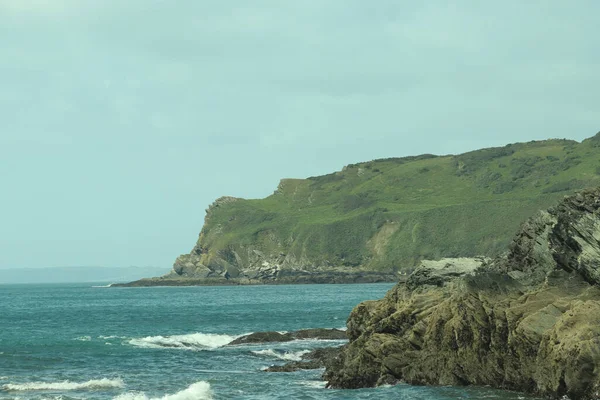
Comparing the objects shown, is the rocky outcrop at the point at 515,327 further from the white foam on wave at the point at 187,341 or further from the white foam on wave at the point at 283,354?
the white foam on wave at the point at 187,341

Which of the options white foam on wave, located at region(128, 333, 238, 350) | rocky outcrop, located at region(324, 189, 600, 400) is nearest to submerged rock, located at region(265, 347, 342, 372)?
rocky outcrop, located at region(324, 189, 600, 400)

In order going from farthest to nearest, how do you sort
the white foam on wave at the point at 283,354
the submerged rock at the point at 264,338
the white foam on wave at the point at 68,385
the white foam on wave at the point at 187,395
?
the submerged rock at the point at 264,338, the white foam on wave at the point at 283,354, the white foam on wave at the point at 68,385, the white foam on wave at the point at 187,395

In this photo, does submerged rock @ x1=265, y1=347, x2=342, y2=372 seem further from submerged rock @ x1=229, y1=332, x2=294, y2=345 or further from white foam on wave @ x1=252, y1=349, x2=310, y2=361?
submerged rock @ x1=229, y1=332, x2=294, y2=345

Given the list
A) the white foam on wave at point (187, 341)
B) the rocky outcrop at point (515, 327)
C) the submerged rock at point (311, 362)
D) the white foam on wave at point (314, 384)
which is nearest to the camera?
the rocky outcrop at point (515, 327)

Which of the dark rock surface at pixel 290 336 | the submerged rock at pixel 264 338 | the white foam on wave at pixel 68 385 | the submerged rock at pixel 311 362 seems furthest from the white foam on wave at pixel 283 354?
the white foam on wave at pixel 68 385

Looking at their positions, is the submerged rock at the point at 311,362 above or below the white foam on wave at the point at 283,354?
above

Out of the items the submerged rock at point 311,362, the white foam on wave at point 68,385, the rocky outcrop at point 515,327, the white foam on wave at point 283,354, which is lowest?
the white foam on wave at point 283,354

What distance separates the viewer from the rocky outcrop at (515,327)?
2750 centimetres

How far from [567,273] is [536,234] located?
4172 mm

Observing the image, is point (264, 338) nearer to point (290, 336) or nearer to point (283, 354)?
point (290, 336)

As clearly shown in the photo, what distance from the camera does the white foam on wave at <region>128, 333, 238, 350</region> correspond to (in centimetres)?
5909

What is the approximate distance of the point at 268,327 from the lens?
7544cm

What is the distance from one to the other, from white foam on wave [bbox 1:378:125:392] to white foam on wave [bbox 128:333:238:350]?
64.6ft

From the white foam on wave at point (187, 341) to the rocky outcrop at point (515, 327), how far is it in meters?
24.2
